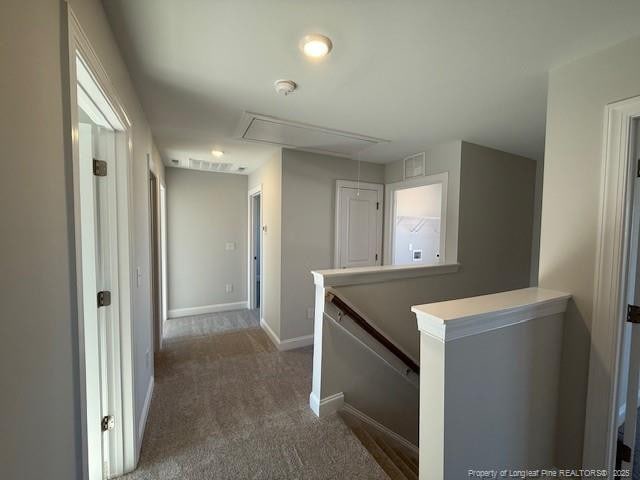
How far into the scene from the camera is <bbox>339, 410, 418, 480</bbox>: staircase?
5.28 feet

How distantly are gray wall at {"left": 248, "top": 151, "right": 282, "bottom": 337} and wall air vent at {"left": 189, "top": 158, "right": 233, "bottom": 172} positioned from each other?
1.64 feet

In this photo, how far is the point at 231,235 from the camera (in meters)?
4.56

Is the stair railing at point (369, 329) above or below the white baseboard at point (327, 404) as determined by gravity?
above

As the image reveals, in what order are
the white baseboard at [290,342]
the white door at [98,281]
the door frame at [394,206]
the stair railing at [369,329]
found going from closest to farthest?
the white door at [98,281] < the stair railing at [369,329] < the door frame at [394,206] < the white baseboard at [290,342]

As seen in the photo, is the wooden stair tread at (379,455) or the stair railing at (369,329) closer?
the wooden stair tread at (379,455)

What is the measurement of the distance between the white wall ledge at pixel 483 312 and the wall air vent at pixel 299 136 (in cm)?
191

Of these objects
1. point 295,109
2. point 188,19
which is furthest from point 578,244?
point 188,19

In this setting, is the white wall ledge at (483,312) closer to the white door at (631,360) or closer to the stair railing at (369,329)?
the white door at (631,360)

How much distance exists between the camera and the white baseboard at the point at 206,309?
4223 mm

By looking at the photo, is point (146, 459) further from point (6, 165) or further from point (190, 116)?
point (190, 116)

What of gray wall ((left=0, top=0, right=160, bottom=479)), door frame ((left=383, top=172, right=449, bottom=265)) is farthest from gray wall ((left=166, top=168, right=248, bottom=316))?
gray wall ((left=0, top=0, right=160, bottom=479))

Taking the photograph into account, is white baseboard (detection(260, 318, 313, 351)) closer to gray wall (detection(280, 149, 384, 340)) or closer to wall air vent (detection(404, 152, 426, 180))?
gray wall (detection(280, 149, 384, 340))

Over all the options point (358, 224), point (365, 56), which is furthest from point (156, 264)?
point (365, 56)

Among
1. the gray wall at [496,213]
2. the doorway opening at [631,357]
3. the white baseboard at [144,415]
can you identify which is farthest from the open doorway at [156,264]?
the doorway opening at [631,357]
